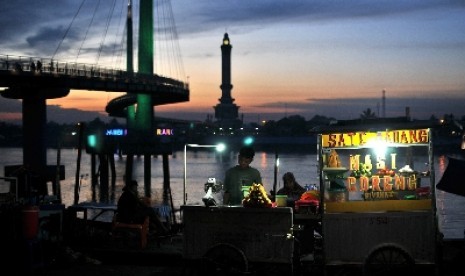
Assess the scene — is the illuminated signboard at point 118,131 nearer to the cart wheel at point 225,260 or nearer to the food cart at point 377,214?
the cart wheel at point 225,260

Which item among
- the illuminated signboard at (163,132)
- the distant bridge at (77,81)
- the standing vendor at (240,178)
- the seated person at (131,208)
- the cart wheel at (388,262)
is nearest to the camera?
the cart wheel at (388,262)

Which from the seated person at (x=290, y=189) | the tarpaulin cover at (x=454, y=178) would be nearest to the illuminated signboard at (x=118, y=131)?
the seated person at (x=290, y=189)

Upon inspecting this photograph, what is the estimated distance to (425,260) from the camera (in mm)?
9016

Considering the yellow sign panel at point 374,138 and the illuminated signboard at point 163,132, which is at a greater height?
the illuminated signboard at point 163,132

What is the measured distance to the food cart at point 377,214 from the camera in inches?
355

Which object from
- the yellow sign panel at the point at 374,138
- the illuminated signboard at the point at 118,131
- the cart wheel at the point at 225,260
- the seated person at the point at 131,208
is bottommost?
the cart wheel at the point at 225,260

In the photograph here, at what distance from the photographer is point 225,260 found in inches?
363

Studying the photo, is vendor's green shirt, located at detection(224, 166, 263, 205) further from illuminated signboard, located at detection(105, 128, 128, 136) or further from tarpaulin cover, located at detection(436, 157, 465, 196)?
illuminated signboard, located at detection(105, 128, 128, 136)

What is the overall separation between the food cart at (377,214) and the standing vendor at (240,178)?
1.30m

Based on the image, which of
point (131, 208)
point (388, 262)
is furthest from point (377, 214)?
point (131, 208)

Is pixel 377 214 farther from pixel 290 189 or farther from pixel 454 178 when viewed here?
pixel 290 189

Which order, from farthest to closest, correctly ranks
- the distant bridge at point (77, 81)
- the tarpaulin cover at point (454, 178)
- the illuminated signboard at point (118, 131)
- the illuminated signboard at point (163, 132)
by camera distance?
the illuminated signboard at point (163, 132), the illuminated signboard at point (118, 131), the distant bridge at point (77, 81), the tarpaulin cover at point (454, 178)

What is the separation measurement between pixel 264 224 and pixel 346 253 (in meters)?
1.26

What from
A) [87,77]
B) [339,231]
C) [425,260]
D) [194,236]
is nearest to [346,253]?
[339,231]
